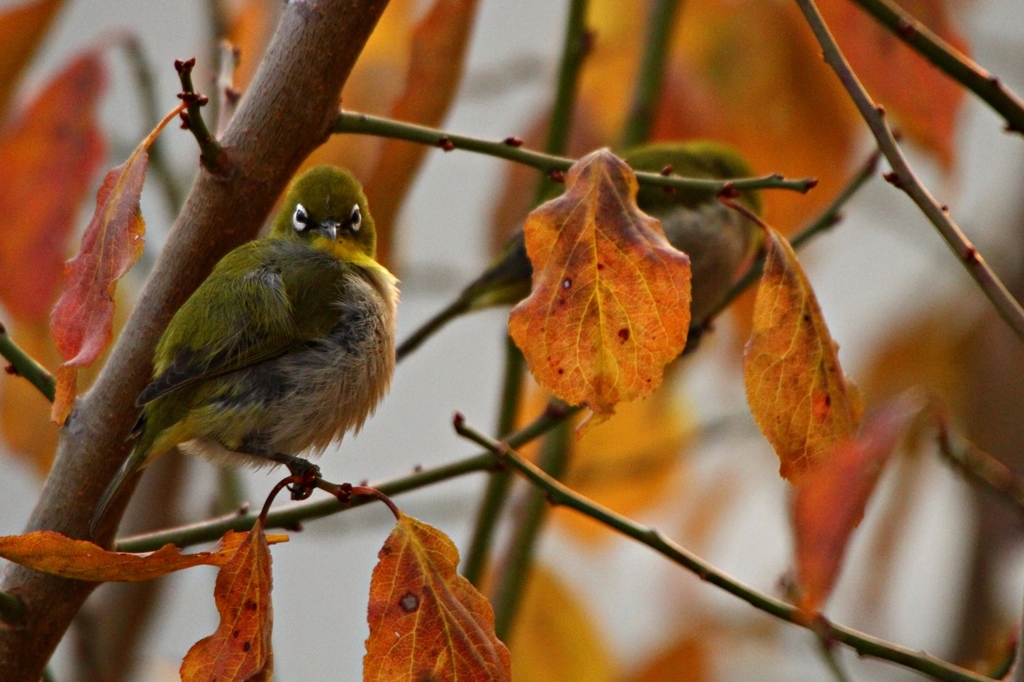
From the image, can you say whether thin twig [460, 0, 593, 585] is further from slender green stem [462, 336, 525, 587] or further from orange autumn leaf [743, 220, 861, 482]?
orange autumn leaf [743, 220, 861, 482]

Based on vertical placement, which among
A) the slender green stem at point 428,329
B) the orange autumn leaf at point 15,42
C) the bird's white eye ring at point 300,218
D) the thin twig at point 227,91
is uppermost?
the orange autumn leaf at point 15,42

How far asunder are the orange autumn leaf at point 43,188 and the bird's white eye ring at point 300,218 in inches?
14.9

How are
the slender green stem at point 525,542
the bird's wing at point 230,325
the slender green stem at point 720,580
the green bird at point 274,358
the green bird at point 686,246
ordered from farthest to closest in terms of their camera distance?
the green bird at point 686,246, the slender green stem at point 525,542, the green bird at point 274,358, the bird's wing at point 230,325, the slender green stem at point 720,580

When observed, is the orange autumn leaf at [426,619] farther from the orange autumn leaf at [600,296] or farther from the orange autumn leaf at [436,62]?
the orange autumn leaf at [436,62]

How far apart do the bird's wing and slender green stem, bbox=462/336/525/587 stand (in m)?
0.43

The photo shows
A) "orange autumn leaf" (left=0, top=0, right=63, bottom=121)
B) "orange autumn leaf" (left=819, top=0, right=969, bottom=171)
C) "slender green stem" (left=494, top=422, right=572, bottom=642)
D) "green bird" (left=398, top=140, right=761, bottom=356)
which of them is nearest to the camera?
"orange autumn leaf" (left=819, top=0, right=969, bottom=171)

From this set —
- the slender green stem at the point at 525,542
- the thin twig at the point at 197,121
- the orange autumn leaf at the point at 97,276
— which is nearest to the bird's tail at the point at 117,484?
the orange autumn leaf at the point at 97,276

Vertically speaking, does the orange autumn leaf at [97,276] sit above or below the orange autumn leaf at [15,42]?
below

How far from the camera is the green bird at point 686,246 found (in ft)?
8.48

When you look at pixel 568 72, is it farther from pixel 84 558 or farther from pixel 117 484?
pixel 84 558

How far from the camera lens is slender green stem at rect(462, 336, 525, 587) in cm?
211

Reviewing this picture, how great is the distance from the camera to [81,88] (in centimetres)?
210

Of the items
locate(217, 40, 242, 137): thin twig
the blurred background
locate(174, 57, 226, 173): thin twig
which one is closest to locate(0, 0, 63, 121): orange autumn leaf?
the blurred background

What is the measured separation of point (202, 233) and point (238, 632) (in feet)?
1.75
